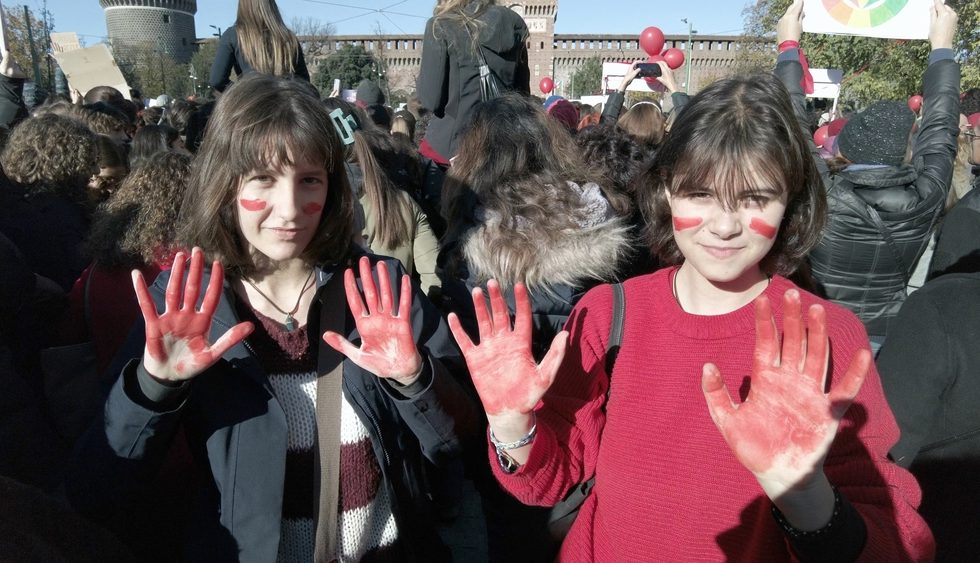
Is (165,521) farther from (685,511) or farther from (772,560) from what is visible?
(772,560)

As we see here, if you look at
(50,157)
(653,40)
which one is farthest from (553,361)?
(653,40)

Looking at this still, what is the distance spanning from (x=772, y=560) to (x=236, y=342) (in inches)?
49.2

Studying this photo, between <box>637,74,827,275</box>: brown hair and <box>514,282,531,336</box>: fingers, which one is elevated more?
<box>637,74,827,275</box>: brown hair

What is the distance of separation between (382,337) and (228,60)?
11.3 feet

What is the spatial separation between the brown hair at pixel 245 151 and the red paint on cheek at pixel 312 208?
0.26ft

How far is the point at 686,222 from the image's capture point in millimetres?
1529

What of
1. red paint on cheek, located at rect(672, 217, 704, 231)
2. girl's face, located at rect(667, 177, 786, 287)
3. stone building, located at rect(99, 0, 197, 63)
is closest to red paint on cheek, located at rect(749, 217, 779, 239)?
girl's face, located at rect(667, 177, 786, 287)

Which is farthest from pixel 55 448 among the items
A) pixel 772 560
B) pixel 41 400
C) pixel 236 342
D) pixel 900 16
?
pixel 900 16

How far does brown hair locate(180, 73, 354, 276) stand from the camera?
1663 millimetres

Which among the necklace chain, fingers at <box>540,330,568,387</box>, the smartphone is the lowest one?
the necklace chain

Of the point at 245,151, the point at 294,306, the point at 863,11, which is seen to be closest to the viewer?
the point at 245,151

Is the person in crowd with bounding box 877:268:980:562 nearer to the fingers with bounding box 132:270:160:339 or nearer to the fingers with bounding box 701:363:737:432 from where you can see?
the fingers with bounding box 701:363:737:432

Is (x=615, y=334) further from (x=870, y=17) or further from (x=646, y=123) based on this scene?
(x=646, y=123)

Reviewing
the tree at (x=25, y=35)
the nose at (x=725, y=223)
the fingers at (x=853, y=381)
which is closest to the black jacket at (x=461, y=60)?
the nose at (x=725, y=223)
